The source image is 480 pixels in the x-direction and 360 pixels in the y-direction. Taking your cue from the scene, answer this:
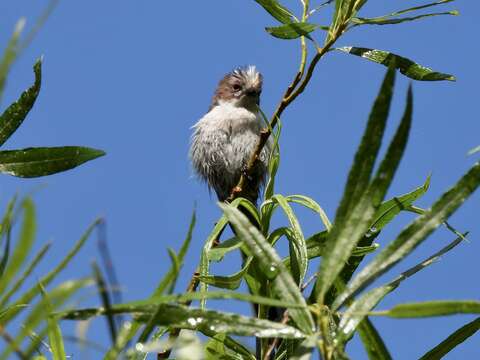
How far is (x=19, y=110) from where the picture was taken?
1.28m

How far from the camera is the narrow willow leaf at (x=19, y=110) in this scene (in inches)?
47.9


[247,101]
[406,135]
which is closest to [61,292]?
[406,135]

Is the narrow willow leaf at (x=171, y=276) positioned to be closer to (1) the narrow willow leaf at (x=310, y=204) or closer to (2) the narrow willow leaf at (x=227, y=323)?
(2) the narrow willow leaf at (x=227, y=323)

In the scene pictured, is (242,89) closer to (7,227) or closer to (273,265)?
(273,265)

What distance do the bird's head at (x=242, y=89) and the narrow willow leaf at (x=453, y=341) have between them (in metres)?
5.79

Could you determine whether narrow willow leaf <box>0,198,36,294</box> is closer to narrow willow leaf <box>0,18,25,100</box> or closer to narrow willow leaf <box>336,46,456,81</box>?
narrow willow leaf <box>0,18,25,100</box>

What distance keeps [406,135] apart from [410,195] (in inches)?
40.7

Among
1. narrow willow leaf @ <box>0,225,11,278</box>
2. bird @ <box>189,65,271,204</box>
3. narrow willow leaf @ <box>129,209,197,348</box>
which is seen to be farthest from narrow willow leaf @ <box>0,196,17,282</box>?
bird @ <box>189,65,271,204</box>

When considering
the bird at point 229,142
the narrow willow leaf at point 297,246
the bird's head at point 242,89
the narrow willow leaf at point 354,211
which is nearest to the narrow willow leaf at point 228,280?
the narrow willow leaf at point 297,246

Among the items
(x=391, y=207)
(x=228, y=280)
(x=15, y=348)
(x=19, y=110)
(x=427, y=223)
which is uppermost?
(x=391, y=207)

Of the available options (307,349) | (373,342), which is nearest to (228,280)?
(373,342)

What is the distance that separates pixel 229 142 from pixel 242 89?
0.72m

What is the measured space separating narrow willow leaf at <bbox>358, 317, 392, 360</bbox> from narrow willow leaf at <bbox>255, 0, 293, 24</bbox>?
4.04 ft

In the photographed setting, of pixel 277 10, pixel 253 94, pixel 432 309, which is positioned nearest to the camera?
pixel 432 309
